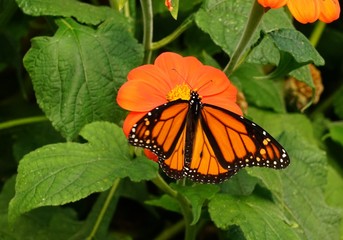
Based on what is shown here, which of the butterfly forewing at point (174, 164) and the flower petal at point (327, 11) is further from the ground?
the flower petal at point (327, 11)

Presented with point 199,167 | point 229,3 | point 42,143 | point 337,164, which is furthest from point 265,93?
point 199,167

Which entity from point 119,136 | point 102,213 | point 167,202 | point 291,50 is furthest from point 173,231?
point 291,50

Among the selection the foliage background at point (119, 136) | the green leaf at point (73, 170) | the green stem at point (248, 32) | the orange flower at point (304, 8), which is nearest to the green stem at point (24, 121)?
the foliage background at point (119, 136)

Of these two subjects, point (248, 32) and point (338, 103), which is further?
point (338, 103)

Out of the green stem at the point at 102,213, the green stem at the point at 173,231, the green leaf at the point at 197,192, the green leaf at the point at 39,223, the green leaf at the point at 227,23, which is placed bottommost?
the green stem at the point at 173,231

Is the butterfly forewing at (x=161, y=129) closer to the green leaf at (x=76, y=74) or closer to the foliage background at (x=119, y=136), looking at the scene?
the foliage background at (x=119, y=136)

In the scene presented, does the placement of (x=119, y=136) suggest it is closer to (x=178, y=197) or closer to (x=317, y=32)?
(x=178, y=197)
